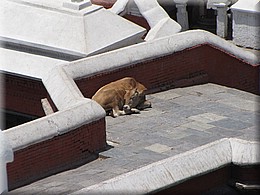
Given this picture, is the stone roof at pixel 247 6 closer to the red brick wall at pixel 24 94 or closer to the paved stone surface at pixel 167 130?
the paved stone surface at pixel 167 130

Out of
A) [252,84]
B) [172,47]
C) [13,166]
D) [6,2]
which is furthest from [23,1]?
[13,166]

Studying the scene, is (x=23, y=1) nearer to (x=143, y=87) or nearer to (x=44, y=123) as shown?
(x=143, y=87)

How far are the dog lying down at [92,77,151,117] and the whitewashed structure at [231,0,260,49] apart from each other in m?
3.77

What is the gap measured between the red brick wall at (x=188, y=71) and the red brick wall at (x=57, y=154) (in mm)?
1529

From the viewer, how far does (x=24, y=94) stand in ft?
47.9

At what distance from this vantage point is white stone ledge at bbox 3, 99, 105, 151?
1078 centimetres

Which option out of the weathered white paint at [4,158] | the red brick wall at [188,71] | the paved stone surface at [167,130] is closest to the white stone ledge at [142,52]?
the red brick wall at [188,71]

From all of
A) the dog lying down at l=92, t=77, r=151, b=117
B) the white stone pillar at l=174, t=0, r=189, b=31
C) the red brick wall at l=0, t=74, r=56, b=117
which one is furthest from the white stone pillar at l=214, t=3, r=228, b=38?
the dog lying down at l=92, t=77, r=151, b=117

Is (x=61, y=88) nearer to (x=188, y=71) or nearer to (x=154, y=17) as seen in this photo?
(x=188, y=71)

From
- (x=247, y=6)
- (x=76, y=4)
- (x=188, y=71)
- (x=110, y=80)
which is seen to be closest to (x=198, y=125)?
(x=110, y=80)

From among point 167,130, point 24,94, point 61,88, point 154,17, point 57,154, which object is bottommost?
point 24,94

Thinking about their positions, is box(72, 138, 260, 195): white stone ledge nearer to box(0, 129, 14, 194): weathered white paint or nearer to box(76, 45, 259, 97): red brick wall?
box(0, 129, 14, 194): weathered white paint

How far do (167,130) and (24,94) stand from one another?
2.73m

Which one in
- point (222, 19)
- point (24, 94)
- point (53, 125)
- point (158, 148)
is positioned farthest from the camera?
point (222, 19)
